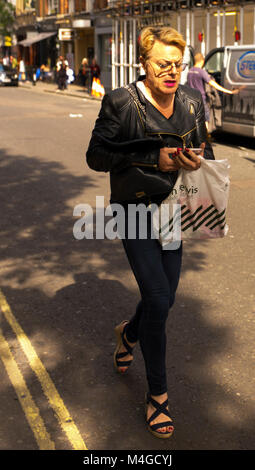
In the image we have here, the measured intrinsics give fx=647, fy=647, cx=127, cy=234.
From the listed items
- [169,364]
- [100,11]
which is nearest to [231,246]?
[169,364]

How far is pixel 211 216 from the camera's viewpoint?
138 inches

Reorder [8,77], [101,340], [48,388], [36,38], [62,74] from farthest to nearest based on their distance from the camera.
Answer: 1. [36,38]
2. [8,77]
3. [62,74]
4. [101,340]
5. [48,388]

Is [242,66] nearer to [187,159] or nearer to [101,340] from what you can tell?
[101,340]

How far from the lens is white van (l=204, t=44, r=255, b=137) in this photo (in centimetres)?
1327

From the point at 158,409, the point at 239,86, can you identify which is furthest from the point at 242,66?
the point at 158,409

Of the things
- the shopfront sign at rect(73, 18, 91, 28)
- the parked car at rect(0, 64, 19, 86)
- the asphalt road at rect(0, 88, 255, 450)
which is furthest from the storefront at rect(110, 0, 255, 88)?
the asphalt road at rect(0, 88, 255, 450)

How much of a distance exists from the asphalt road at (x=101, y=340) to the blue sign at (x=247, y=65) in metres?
5.25

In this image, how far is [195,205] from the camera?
11.3 ft

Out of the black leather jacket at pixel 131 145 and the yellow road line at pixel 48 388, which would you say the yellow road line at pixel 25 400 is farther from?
the black leather jacket at pixel 131 145

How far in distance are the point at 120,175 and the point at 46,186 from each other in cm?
670

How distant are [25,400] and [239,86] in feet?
36.3

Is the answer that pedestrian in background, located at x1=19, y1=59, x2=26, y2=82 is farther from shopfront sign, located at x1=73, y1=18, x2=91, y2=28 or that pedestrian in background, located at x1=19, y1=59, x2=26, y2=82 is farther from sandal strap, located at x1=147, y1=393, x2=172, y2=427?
sandal strap, located at x1=147, y1=393, x2=172, y2=427

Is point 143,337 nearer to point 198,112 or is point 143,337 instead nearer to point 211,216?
point 211,216

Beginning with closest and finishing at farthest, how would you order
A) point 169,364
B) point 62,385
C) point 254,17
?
point 62,385, point 169,364, point 254,17
